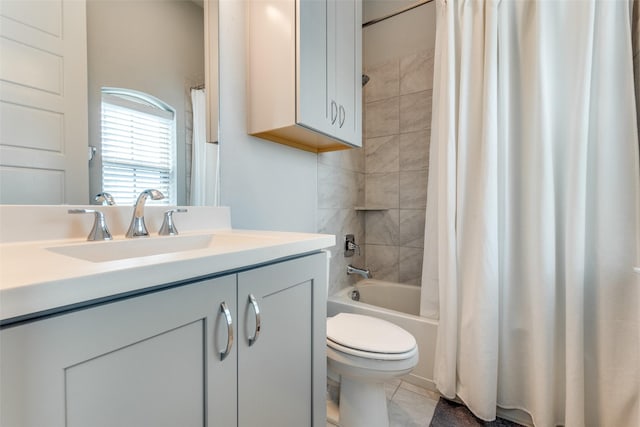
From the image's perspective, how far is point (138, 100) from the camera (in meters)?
0.95

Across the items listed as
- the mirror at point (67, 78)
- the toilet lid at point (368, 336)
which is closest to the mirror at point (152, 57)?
the mirror at point (67, 78)

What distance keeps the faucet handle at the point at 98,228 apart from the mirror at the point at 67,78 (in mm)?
75

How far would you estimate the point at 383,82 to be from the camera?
217 centimetres

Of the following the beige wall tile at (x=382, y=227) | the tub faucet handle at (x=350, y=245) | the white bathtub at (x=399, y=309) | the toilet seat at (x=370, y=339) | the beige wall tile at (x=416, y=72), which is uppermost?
the beige wall tile at (x=416, y=72)

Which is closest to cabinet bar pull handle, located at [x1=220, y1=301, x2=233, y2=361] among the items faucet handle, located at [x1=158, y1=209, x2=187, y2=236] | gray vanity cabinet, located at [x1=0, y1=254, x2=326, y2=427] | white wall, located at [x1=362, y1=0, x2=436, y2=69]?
gray vanity cabinet, located at [x1=0, y1=254, x2=326, y2=427]

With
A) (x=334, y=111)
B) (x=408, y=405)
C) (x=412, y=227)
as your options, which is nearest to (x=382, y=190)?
(x=412, y=227)

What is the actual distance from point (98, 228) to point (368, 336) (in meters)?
1.03

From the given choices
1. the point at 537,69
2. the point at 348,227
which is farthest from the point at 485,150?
the point at 348,227

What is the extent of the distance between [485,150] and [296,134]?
35.3 inches

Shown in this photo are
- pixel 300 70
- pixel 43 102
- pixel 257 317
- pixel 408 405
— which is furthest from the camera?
pixel 408 405

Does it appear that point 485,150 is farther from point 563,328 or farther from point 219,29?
point 219,29

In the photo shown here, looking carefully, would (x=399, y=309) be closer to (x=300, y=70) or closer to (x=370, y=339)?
(x=370, y=339)

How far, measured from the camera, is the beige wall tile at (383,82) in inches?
82.9

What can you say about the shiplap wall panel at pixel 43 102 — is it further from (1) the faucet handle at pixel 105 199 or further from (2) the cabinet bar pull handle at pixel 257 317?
(2) the cabinet bar pull handle at pixel 257 317
